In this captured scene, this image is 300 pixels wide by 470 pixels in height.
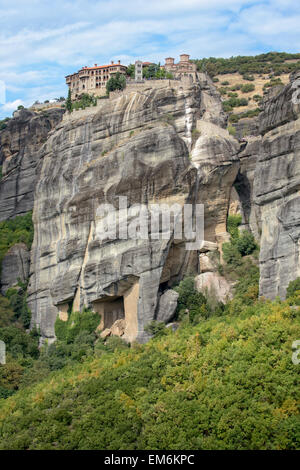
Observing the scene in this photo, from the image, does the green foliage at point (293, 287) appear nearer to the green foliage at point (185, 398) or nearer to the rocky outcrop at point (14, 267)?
the green foliage at point (185, 398)

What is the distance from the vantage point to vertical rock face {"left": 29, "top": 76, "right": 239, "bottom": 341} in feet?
139

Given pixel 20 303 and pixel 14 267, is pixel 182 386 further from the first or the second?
pixel 14 267

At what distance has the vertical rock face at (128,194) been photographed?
4238 centimetres

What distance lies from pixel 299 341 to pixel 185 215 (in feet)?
44.1

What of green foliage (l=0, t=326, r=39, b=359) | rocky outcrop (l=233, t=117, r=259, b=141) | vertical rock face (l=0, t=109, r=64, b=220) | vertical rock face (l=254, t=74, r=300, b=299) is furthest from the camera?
vertical rock face (l=0, t=109, r=64, b=220)

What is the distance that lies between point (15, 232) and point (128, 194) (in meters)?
14.0

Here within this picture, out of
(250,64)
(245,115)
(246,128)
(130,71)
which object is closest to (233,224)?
(246,128)

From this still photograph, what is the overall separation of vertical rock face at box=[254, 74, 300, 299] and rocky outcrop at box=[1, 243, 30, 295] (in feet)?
60.4

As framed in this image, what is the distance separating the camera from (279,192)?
38125 millimetres

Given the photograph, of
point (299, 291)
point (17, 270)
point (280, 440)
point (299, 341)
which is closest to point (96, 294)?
point (17, 270)

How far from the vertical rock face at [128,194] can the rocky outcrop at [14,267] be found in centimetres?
302

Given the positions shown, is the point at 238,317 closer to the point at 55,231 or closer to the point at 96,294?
the point at 96,294

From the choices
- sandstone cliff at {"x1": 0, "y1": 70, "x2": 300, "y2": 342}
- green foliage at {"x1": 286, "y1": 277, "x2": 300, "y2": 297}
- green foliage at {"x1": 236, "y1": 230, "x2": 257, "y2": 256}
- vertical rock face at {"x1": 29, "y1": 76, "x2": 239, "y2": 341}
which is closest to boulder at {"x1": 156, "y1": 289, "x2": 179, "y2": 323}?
sandstone cliff at {"x1": 0, "y1": 70, "x2": 300, "y2": 342}

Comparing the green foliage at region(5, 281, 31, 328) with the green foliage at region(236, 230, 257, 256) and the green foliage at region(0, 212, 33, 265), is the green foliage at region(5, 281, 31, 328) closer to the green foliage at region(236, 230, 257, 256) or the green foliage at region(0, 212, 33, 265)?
the green foliage at region(0, 212, 33, 265)
